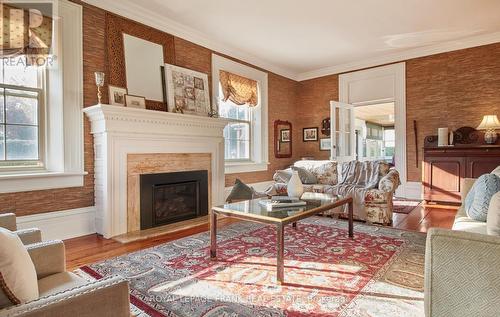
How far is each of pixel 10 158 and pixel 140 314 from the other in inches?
96.7

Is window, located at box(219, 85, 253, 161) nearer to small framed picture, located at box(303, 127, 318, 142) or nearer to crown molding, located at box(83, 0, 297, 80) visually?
crown molding, located at box(83, 0, 297, 80)

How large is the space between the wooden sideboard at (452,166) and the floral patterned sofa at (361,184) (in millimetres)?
1125

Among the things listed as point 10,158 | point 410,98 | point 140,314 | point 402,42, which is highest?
point 402,42

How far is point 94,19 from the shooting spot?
3.58 m

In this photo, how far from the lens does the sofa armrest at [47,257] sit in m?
1.39

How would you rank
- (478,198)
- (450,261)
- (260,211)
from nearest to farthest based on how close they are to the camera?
(450,261) → (478,198) → (260,211)

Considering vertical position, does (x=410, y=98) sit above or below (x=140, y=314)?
above

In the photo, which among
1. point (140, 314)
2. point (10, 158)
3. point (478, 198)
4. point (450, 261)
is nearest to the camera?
point (450, 261)

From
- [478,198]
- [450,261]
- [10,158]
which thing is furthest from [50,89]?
[478,198]

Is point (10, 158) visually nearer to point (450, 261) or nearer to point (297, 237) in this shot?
point (297, 237)

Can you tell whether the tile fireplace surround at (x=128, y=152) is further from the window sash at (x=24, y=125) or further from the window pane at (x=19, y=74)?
the window pane at (x=19, y=74)

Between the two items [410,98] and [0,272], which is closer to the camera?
[0,272]

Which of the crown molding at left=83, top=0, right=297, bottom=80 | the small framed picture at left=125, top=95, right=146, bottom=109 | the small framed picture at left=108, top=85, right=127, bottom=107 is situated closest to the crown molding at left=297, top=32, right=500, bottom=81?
the crown molding at left=83, top=0, right=297, bottom=80

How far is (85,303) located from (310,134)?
Result: 6429mm
